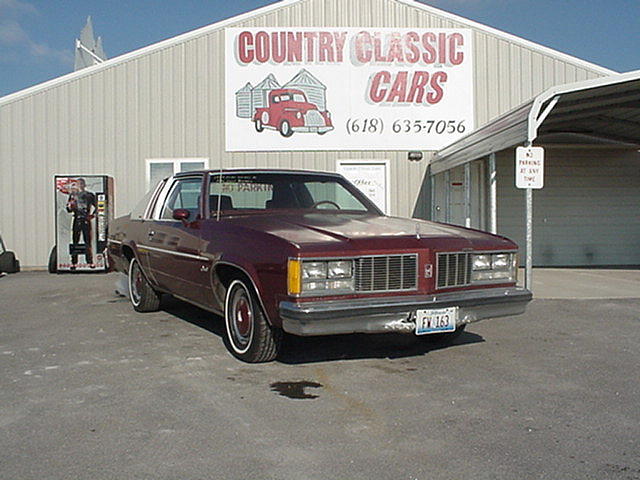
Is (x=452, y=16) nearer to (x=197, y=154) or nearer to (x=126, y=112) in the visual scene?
(x=197, y=154)

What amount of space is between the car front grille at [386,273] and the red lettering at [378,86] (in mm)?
9690

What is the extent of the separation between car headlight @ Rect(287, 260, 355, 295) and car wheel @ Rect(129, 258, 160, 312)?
3.36 metres

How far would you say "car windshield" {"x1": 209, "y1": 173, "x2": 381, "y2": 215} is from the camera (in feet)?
18.3

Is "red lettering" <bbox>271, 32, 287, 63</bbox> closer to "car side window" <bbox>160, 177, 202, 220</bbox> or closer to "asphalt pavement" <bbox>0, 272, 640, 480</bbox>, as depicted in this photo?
"car side window" <bbox>160, 177, 202, 220</bbox>

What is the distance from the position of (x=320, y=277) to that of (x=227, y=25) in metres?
10.7

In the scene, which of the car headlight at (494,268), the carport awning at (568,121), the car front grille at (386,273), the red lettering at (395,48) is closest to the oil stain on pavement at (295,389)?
the car front grille at (386,273)

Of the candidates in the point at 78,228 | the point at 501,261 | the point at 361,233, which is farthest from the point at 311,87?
the point at 361,233

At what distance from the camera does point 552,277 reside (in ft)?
37.5

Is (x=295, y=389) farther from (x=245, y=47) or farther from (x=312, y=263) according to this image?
(x=245, y=47)

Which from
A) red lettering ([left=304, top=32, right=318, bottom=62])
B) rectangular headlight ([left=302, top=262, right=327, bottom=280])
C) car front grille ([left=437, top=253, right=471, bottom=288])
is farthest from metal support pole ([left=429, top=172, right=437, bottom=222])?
rectangular headlight ([left=302, top=262, right=327, bottom=280])

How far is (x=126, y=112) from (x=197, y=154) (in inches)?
69.9

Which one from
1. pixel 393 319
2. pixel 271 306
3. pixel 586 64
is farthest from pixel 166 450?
pixel 586 64

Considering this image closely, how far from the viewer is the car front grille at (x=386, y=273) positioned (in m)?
4.32

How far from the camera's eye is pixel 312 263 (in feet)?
13.7
